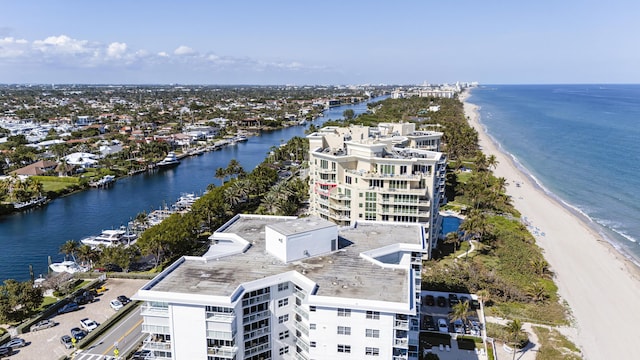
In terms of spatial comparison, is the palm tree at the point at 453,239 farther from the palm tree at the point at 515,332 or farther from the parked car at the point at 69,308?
the parked car at the point at 69,308

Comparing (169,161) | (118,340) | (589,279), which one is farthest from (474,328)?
(169,161)

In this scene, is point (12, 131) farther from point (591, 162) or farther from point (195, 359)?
point (591, 162)

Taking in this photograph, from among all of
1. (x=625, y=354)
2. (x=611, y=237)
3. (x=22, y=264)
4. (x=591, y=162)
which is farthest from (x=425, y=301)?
(x=591, y=162)

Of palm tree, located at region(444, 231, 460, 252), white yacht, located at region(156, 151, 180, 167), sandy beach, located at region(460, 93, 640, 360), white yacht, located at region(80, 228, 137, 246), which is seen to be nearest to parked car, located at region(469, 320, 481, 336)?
sandy beach, located at region(460, 93, 640, 360)

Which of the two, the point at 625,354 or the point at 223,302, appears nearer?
the point at 223,302

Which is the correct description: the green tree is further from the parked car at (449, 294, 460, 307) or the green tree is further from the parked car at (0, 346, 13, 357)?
the parked car at (449, 294, 460, 307)

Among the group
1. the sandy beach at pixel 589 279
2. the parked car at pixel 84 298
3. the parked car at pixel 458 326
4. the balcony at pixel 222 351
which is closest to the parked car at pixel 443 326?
the parked car at pixel 458 326

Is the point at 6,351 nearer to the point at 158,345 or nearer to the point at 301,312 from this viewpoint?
the point at 158,345
